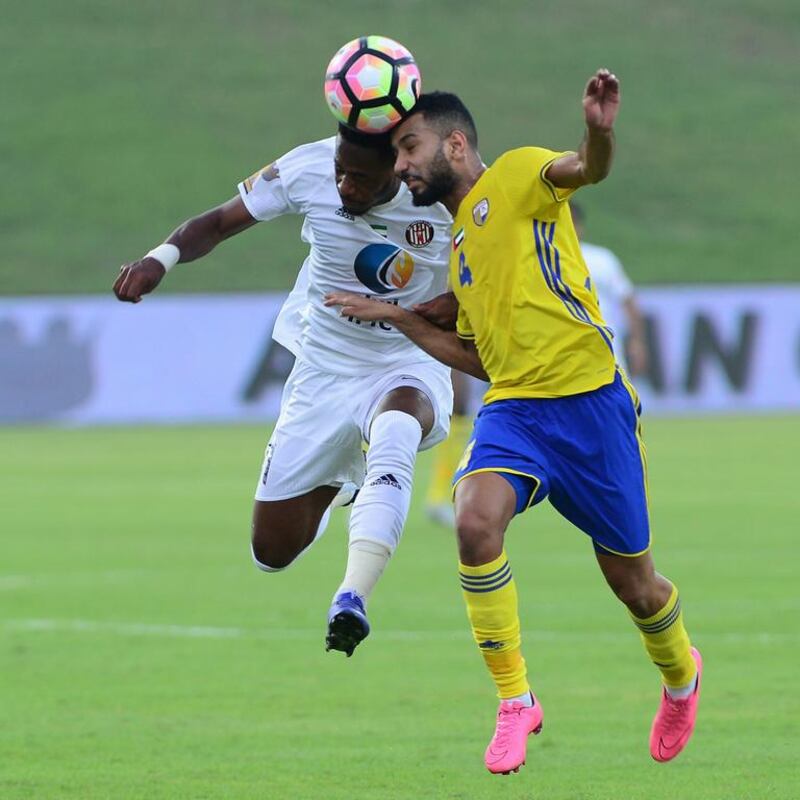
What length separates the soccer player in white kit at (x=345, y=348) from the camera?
7855mm

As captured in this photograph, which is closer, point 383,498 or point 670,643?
point 670,643

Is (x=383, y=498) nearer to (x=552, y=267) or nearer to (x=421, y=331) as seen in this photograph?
(x=421, y=331)

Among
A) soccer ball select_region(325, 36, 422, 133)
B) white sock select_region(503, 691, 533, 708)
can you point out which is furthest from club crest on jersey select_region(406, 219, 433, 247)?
white sock select_region(503, 691, 533, 708)

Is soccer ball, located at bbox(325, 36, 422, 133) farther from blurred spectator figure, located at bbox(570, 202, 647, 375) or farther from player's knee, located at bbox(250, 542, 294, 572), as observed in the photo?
blurred spectator figure, located at bbox(570, 202, 647, 375)

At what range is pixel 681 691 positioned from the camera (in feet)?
25.2

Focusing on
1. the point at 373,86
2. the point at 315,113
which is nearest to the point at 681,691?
the point at 373,86

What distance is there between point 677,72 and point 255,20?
40.5 feet

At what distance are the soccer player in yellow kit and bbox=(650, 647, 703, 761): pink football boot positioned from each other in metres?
0.03

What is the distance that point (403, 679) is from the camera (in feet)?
31.9

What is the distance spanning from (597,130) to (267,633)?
5420mm

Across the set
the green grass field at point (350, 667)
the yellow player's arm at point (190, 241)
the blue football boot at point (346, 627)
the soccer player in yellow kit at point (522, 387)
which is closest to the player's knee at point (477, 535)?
the soccer player in yellow kit at point (522, 387)

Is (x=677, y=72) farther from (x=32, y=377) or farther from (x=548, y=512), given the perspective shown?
(x=548, y=512)

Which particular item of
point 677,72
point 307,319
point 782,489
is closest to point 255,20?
point 677,72

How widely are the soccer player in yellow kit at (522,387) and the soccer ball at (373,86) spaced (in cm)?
16
